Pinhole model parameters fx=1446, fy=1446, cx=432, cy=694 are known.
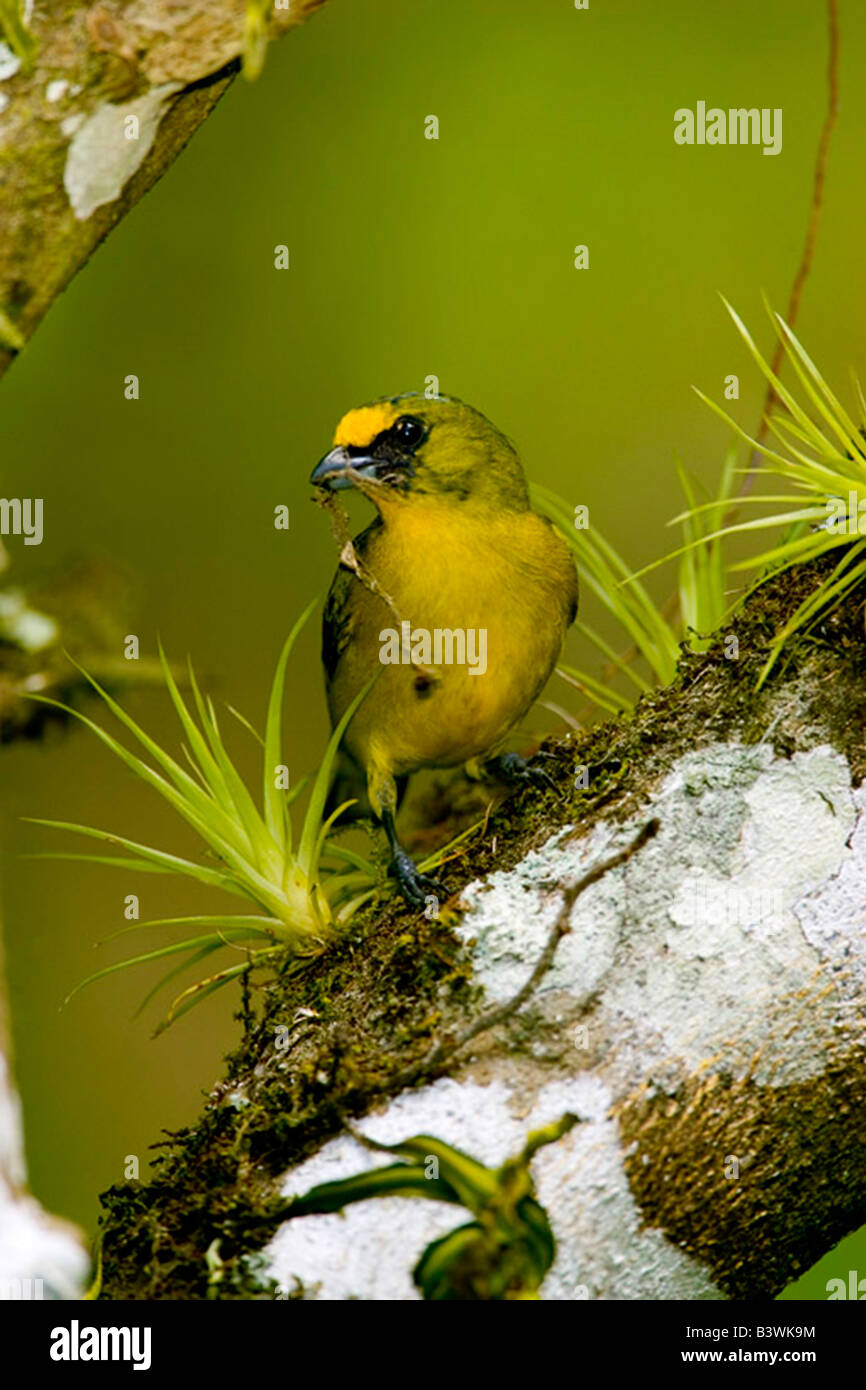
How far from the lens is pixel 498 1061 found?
1.66 meters

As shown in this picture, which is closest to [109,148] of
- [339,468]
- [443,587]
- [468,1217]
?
[339,468]

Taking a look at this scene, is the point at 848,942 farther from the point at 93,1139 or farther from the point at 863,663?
the point at 93,1139

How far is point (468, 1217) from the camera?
154 centimetres

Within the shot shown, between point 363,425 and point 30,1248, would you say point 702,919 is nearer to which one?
point 30,1248

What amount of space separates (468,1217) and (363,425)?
5.25ft

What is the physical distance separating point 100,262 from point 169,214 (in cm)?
27

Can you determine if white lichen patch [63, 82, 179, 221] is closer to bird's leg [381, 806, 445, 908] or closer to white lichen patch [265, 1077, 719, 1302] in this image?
bird's leg [381, 806, 445, 908]

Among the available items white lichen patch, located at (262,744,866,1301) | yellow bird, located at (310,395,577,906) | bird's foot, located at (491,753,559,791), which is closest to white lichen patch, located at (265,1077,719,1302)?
white lichen patch, located at (262,744,866,1301)

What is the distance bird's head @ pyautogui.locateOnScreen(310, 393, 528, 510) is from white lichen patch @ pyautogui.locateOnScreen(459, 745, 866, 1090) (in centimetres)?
112

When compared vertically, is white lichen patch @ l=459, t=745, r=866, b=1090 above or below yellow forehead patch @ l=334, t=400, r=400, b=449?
below

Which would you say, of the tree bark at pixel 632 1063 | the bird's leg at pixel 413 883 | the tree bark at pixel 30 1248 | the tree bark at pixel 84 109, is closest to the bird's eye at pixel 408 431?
the bird's leg at pixel 413 883

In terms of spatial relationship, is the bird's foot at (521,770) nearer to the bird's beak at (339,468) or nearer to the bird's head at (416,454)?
the bird's head at (416,454)

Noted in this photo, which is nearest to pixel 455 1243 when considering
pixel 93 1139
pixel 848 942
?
pixel 848 942

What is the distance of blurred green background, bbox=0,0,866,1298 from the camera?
4.09m
